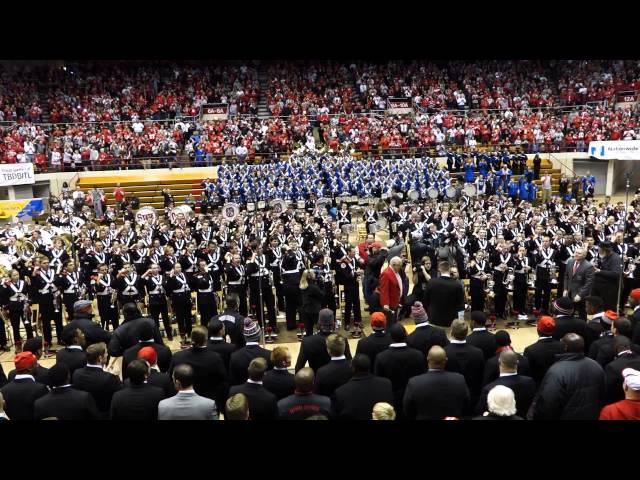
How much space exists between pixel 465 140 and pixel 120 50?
944 inches

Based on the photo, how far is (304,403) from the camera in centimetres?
514

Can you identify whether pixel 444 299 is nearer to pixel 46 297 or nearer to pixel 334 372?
pixel 334 372

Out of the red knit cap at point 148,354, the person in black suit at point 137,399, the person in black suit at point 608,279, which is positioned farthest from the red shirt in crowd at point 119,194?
the person in black suit at point 137,399

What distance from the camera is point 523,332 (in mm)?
11500

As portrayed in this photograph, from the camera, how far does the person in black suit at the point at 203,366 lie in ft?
20.6

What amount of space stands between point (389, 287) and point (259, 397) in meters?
5.47

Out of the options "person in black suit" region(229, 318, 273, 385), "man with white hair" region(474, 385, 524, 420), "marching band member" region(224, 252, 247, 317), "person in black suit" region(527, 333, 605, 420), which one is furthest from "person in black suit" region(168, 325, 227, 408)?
"marching band member" region(224, 252, 247, 317)

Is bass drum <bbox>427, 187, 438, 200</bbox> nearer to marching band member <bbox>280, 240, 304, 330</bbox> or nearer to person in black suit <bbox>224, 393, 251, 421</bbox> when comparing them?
marching band member <bbox>280, 240, 304, 330</bbox>

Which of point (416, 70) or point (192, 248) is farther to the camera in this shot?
point (416, 70)

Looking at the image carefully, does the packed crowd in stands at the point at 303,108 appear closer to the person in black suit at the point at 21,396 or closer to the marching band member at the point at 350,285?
the marching band member at the point at 350,285

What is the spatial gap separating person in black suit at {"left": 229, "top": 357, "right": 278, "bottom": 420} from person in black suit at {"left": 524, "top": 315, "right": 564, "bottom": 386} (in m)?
2.64

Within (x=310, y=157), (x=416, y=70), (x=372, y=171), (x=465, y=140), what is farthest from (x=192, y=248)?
(x=416, y=70)

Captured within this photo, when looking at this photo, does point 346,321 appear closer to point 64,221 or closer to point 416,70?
point 64,221

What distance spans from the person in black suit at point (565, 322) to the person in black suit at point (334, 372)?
8.61ft
